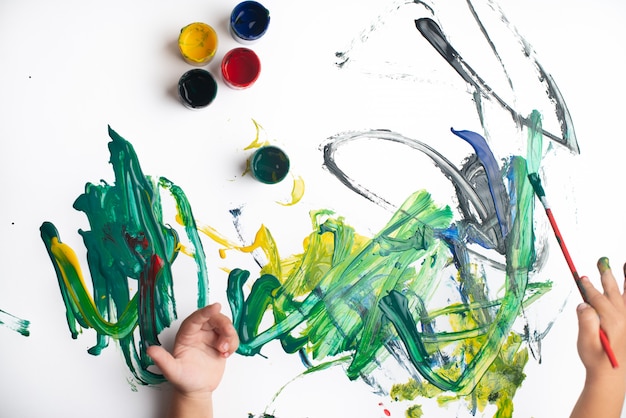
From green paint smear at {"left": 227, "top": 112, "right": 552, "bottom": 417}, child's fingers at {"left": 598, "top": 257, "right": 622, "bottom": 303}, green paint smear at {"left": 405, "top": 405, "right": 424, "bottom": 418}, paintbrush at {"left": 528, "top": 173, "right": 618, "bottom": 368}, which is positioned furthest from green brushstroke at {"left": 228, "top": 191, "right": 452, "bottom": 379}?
child's fingers at {"left": 598, "top": 257, "right": 622, "bottom": 303}

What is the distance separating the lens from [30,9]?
0.97 meters

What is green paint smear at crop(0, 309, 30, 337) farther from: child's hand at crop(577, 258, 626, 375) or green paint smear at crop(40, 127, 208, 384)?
child's hand at crop(577, 258, 626, 375)

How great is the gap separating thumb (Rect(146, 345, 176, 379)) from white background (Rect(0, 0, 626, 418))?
102mm

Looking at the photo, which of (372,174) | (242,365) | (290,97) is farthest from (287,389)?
(290,97)

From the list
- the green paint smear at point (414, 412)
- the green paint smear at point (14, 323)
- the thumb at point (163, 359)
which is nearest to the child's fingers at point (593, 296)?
the green paint smear at point (414, 412)

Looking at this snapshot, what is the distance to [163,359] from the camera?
88 cm

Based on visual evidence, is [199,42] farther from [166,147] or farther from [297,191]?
[297,191]

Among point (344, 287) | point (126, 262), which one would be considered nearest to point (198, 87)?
point (126, 262)

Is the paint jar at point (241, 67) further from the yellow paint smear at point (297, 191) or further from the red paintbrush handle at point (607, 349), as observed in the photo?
the red paintbrush handle at point (607, 349)

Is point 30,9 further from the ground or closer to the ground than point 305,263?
further from the ground

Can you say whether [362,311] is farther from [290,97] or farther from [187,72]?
[187,72]

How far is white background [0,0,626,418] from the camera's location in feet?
3.07

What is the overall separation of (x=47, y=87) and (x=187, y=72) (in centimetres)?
27

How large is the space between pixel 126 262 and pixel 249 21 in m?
0.55
